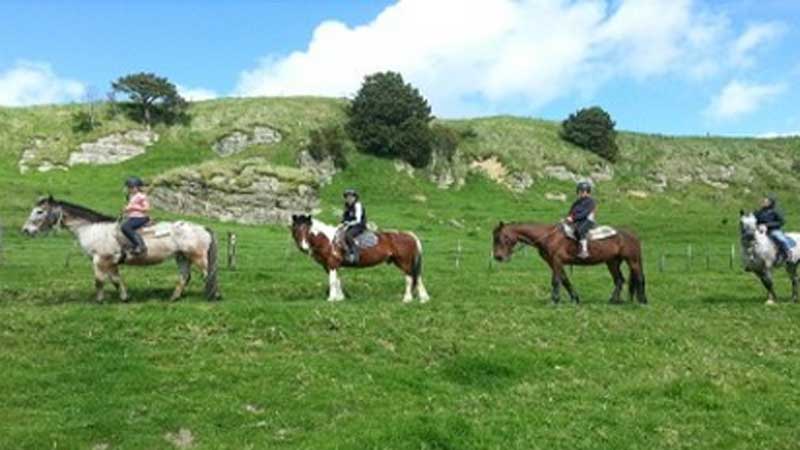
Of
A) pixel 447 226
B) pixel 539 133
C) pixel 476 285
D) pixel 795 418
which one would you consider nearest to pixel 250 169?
pixel 447 226

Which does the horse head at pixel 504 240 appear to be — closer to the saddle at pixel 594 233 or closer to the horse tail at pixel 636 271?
the saddle at pixel 594 233

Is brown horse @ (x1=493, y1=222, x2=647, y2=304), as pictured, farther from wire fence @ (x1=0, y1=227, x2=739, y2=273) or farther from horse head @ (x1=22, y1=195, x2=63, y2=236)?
wire fence @ (x1=0, y1=227, x2=739, y2=273)

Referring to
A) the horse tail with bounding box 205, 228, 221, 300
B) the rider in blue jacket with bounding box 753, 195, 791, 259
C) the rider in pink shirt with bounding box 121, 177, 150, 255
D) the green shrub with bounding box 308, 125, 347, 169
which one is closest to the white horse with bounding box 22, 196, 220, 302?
the horse tail with bounding box 205, 228, 221, 300

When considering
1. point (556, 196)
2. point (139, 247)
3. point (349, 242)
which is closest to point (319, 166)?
point (556, 196)

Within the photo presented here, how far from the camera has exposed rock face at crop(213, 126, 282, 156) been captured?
91.3 meters

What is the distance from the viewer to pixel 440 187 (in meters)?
89.9

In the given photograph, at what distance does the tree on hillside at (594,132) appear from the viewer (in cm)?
10812

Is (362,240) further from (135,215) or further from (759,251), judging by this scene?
(759,251)

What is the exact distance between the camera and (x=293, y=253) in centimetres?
4750

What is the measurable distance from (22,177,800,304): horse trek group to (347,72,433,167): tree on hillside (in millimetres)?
64425

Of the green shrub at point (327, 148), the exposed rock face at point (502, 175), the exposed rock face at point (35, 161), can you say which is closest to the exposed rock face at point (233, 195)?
the exposed rock face at point (35, 161)

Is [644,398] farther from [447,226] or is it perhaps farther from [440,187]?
[440,187]

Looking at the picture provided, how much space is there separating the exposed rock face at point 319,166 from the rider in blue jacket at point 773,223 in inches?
2307

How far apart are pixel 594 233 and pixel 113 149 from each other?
225ft
